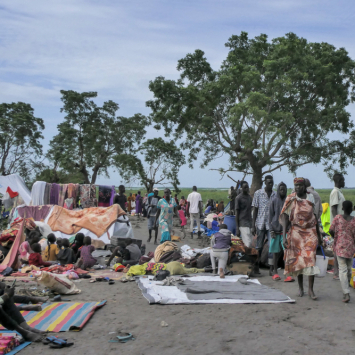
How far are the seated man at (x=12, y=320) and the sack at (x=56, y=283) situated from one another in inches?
79.2

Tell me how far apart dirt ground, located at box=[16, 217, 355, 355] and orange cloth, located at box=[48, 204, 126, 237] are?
18.4 ft

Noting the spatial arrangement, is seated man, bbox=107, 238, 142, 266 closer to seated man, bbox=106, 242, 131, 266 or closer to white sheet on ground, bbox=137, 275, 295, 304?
seated man, bbox=106, 242, 131, 266

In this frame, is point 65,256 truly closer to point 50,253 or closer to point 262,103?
point 50,253

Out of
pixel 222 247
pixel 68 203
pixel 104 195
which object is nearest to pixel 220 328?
pixel 222 247

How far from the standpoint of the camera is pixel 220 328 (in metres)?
5.08

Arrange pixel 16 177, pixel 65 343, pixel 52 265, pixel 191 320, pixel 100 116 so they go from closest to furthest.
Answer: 1. pixel 65 343
2. pixel 191 320
3. pixel 52 265
4. pixel 16 177
5. pixel 100 116

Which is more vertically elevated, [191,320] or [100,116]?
[100,116]

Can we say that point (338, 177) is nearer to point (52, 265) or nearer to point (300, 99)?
point (52, 265)

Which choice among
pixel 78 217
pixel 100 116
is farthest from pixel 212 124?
pixel 78 217

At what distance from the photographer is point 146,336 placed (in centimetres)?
485

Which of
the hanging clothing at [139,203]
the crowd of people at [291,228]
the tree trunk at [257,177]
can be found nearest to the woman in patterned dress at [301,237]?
the crowd of people at [291,228]

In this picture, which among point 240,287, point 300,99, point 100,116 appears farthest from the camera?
point 100,116

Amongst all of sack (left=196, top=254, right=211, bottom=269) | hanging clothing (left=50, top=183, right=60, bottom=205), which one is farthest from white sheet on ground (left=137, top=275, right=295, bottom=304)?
hanging clothing (left=50, top=183, right=60, bottom=205)

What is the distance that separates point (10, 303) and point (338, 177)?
637 cm
